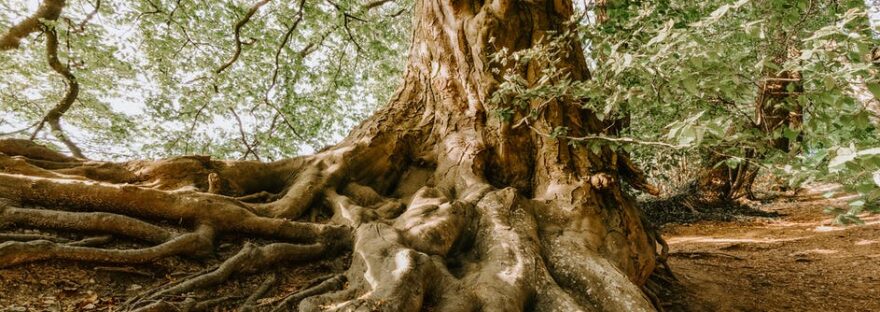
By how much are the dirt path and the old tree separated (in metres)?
1.52

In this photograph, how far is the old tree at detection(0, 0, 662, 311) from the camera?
99.7 inches

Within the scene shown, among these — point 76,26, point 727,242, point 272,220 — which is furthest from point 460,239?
point 76,26

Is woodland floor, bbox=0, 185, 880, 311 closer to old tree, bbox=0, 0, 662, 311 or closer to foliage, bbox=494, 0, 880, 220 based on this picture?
old tree, bbox=0, 0, 662, 311

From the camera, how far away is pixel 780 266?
6035 mm

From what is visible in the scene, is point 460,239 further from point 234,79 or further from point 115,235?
point 234,79

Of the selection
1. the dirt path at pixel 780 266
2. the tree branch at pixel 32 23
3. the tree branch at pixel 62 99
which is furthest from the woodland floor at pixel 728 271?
the tree branch at pixel 32 23

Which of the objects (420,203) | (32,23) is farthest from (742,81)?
(32,23)

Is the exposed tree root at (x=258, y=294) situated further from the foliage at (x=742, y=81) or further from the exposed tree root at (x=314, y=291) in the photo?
the foliage at (x=742, y=81)

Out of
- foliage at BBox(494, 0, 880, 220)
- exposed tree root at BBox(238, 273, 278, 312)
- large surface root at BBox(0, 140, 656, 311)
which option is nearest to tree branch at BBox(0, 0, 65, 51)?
large surface root at BBox(0, 140, 656, 311)

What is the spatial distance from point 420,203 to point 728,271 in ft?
17.2

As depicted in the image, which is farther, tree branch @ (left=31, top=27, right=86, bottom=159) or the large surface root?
tree branch @ (left=31, top=27, right=86, bottom=159)

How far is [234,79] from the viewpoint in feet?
27.4

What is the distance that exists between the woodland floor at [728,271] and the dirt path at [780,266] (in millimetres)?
11

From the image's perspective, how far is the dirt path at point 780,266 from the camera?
4773 millimetres
